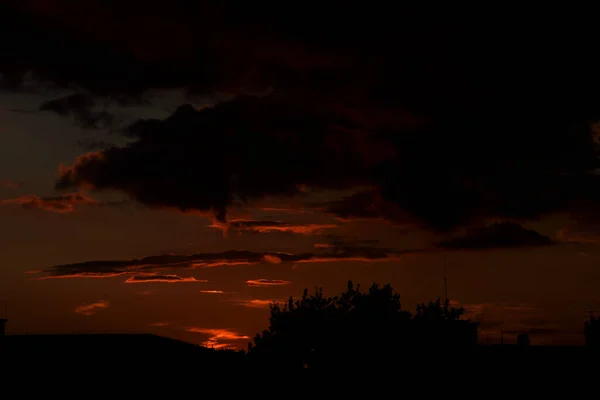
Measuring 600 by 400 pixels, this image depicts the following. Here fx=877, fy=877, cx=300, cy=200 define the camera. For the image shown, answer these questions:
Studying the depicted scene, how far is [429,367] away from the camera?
54.8 meters

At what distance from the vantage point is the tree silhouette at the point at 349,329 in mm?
70438

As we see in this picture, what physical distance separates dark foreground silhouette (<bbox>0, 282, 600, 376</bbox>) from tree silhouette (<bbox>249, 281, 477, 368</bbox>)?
0.08m

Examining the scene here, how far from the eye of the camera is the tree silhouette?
70438 millimetres

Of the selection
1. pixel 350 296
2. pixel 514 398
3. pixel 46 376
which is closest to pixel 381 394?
pixel 514 398

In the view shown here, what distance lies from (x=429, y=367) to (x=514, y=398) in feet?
28.1

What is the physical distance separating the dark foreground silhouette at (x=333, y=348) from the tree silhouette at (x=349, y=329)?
84 millimetres

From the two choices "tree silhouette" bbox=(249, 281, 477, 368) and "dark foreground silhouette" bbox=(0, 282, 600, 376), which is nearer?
"dark foreground silhouette" bbox=(0, 282, 600, 376)

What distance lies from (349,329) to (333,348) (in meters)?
3.80

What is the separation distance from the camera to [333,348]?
7238 centimetres

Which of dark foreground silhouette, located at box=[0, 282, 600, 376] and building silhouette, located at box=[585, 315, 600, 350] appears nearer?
dark foreground silhouette, located at box=[0, 282, 600, 376]

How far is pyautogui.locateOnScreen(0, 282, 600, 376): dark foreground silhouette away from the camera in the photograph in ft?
134

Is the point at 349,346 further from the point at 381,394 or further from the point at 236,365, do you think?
the point at 236,365

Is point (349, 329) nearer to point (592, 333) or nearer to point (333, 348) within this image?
point (333, 348)

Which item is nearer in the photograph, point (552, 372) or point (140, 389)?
point (140, 389)
